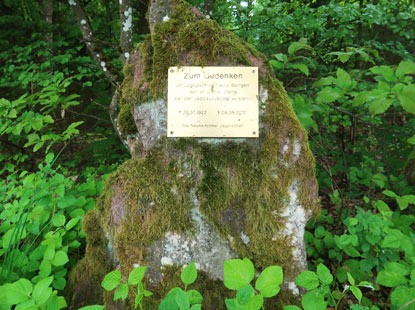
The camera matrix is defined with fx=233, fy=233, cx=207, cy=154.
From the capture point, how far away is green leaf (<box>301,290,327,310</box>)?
1048mm

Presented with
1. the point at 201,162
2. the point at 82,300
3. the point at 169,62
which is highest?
the point at 169,62

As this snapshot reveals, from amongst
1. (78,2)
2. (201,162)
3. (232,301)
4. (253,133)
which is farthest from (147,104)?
(78,2)

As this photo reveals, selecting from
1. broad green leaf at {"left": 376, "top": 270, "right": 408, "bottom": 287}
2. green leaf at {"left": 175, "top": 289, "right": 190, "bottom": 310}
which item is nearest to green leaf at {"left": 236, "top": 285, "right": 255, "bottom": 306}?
green leaf at {"left": 175, "top": 289, "right": 190, "bottom": 310}

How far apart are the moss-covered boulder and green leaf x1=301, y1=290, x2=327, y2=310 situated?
1.41ft

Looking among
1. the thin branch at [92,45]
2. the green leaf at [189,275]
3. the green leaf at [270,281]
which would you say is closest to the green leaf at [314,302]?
the green leaf at [270,281]

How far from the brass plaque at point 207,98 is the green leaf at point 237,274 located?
2.77 ft

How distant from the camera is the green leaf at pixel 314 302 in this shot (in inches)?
41.3

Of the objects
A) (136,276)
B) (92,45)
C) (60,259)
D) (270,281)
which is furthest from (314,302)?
(92,45)

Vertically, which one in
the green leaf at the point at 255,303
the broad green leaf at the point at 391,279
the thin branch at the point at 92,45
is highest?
the thin branch at the point at 92,45

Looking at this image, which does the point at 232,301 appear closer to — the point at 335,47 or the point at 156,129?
the point at 156,129

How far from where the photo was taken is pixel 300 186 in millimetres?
1560

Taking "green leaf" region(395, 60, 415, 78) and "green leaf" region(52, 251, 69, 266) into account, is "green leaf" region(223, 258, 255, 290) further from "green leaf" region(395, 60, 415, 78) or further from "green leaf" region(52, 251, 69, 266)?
"green leaf" region(395, 60, 415, 78)

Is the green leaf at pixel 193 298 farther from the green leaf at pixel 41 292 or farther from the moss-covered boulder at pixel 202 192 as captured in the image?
the green leaf at pixel 41 292

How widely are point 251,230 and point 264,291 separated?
2.02 feet
